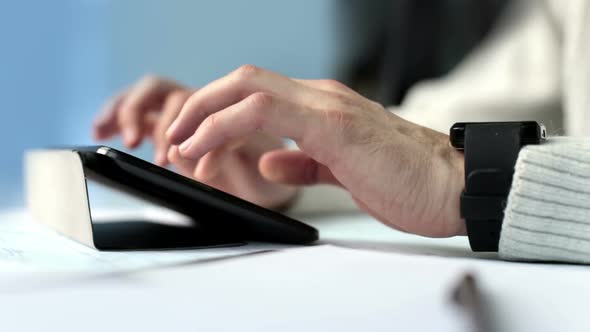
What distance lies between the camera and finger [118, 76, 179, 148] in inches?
30.7

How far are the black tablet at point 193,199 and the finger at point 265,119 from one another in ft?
0.17

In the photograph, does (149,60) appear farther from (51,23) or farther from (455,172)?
(455,172)

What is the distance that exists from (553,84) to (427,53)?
0.55m

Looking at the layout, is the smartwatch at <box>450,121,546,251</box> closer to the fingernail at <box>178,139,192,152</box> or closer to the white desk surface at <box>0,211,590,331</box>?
the white desk surface at <box>0,211,590,331</box>

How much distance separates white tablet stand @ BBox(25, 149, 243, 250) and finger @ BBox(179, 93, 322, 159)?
0.08 metres

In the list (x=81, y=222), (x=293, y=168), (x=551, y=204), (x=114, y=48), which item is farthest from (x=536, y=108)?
(x=114, y=48)

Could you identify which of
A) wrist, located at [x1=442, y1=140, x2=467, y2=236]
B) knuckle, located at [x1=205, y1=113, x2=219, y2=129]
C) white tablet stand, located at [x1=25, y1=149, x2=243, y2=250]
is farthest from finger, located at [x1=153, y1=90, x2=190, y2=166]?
wrist, located at [x1=442, y1=140, x2=467, y2=236]

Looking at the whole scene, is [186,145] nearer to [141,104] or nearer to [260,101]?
[260,101]

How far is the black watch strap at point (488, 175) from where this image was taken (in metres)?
0.41

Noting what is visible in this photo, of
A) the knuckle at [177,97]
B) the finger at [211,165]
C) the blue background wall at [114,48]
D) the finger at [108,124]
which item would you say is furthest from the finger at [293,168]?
the blue background wall at [114,48]

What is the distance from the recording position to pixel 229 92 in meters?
0.49

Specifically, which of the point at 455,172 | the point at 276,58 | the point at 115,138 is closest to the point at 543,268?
the point at 455,172

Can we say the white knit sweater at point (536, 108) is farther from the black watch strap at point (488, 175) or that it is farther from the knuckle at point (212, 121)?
the knuckle at point (212, 121)

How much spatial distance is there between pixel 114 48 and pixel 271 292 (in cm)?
154
